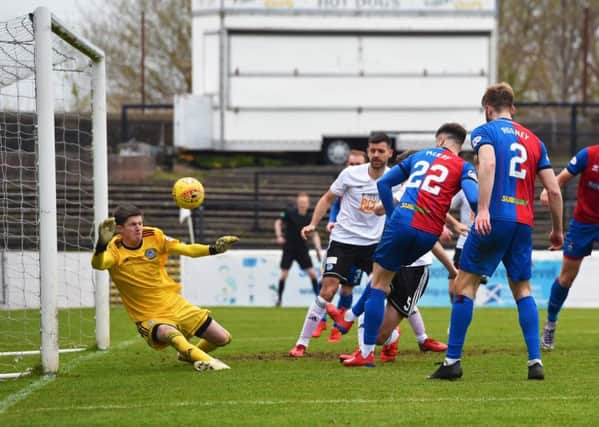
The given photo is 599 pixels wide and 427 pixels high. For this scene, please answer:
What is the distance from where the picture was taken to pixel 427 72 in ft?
105

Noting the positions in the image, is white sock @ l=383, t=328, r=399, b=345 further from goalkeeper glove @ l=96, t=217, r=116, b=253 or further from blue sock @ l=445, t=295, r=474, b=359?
goalkeeper glove @ l=96, t=217, r=116, b=253

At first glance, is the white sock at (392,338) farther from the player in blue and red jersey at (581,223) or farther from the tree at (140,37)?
the tree at (140,37)

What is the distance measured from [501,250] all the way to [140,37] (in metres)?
32.8

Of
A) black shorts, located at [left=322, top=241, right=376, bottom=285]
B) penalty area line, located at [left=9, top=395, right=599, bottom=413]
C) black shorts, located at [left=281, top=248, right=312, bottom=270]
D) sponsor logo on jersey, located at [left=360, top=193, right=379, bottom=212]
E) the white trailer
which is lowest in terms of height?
black shorts, located at [left=281, top=248, right=312, bottom=270]

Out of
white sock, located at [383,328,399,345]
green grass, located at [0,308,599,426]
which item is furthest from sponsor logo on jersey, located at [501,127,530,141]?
white sock, located at [383,328,399,345]

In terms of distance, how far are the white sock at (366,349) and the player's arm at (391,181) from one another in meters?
1.14

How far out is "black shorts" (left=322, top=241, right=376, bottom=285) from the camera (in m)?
11.4

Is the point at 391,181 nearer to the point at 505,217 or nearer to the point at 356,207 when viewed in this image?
the point at 505,217

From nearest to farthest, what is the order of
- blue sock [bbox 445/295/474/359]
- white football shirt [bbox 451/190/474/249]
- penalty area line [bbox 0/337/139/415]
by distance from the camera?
penalty area line [bbox 0/337/139/415] → blue sock [bbox 445/295/474/359] → white football shirt [bbox 451/190/474/249]

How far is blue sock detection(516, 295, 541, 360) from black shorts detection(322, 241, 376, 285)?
2991mm

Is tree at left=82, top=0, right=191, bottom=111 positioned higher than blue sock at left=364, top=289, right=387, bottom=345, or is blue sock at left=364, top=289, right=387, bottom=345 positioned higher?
tree at left=82, top=0, right=191, bottom=111

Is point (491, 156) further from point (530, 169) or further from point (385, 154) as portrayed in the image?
point (385, 154)

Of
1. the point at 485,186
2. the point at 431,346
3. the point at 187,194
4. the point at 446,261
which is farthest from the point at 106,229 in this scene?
the point at 431,346

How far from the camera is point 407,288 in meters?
10.3
